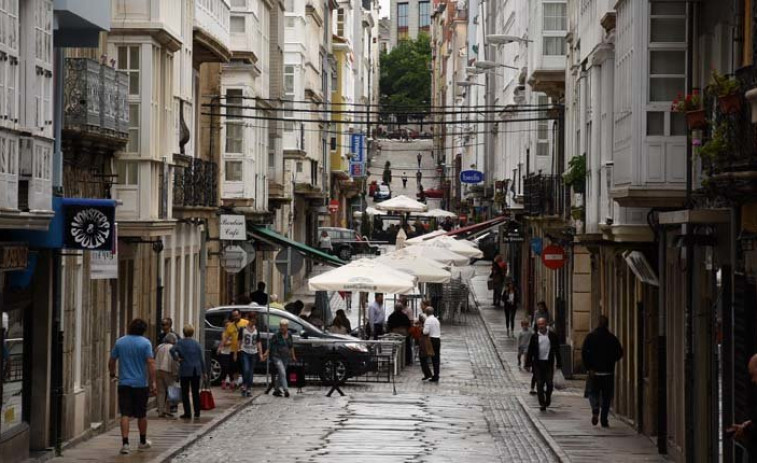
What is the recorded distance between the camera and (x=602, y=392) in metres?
27.8

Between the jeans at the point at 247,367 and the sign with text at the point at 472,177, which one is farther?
the sign with text at the point at 472,177

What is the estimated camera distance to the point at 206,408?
29.6 m

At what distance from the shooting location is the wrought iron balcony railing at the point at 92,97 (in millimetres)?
23562

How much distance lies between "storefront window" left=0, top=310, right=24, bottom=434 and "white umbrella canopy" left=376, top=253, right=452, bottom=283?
23602mm

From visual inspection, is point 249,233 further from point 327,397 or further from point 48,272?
point 48,272

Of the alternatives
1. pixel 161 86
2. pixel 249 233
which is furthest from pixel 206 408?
pixel 249 233

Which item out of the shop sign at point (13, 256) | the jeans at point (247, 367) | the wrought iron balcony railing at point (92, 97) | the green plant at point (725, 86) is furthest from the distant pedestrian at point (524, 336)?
the green plant at point (725, 86)

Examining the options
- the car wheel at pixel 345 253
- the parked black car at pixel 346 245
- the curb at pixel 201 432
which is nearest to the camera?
the curb at pixel 201 432

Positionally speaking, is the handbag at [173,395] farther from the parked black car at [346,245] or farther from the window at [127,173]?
the parked black car at [346,245]

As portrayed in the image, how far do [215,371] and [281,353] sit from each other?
2.99 metres

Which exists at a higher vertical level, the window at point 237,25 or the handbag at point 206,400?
the window at point 237,25

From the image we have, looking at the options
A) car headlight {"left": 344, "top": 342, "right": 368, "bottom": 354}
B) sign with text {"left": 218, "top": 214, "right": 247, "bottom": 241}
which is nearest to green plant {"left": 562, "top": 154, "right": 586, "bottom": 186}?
car headlight {"left": 344, "top": 342, "right": 368, "bottom": 354}

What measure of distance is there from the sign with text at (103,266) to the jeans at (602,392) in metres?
7.82

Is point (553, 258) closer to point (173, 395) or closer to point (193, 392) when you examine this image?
point (173, 395)
